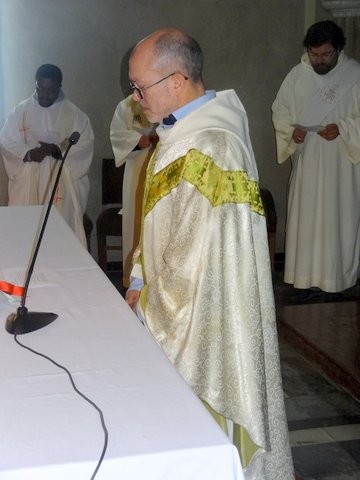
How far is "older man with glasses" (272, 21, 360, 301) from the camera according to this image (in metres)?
6.39

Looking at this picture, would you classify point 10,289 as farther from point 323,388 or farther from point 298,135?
point 298,135

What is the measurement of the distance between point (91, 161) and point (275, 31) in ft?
7.10

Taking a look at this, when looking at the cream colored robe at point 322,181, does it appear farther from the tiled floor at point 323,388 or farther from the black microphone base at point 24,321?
the black microphone base at point 24,321

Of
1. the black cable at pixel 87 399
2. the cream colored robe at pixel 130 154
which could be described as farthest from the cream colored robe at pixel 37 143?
the black cable at pixel 87 399

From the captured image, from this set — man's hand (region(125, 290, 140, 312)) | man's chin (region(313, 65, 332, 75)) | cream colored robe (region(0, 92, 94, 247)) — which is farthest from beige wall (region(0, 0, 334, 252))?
man's hand (region(125, 290, 140, 312))

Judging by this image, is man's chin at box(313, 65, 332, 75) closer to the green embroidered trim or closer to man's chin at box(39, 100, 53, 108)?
man's chin at box(39, 100, 53, 108)

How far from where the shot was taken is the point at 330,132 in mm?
6250

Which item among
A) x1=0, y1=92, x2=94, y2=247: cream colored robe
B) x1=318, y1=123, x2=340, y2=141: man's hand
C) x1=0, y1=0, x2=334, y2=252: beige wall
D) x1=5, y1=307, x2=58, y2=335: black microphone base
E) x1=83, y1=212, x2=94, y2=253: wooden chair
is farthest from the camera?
x1=0, y1=0, x2=334, y2=252: beige wall

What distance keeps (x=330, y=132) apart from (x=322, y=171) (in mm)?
361

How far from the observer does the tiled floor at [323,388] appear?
3.78 meters

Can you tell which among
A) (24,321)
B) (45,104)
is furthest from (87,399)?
(45,104)

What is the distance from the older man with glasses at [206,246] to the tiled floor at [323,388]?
111 cm

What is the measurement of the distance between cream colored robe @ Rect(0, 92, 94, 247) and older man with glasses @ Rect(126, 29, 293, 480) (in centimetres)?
429

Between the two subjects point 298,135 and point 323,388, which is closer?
point 323,388
